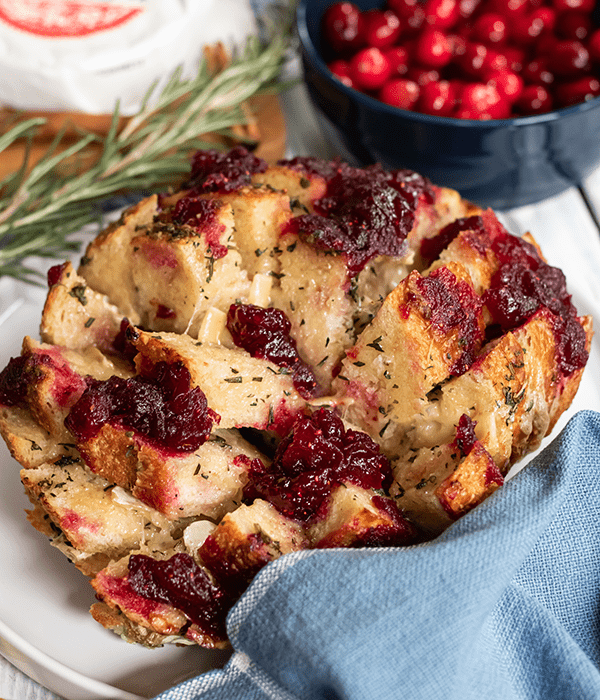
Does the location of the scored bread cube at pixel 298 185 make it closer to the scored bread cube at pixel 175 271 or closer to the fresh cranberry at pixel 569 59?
the scored bread cube at pixel 175 271

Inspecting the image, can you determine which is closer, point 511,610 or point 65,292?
point 511,610

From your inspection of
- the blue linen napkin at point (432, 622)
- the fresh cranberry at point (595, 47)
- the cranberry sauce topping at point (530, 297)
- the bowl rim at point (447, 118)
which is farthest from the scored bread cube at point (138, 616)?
the fresh cranberry at point (595, 47)

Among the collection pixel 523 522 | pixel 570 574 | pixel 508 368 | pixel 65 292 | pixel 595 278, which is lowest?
pixel 595 278

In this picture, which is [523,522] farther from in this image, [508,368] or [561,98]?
[561,98]

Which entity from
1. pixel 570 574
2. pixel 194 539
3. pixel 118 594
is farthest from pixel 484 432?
pixel 118 594

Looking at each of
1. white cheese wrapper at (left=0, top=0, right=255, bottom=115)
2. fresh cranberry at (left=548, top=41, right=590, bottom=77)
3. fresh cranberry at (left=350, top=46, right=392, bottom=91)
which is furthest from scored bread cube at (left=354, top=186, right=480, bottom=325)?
white cheese wrapper at (left=0, top=0, right=255, bottom=115)
